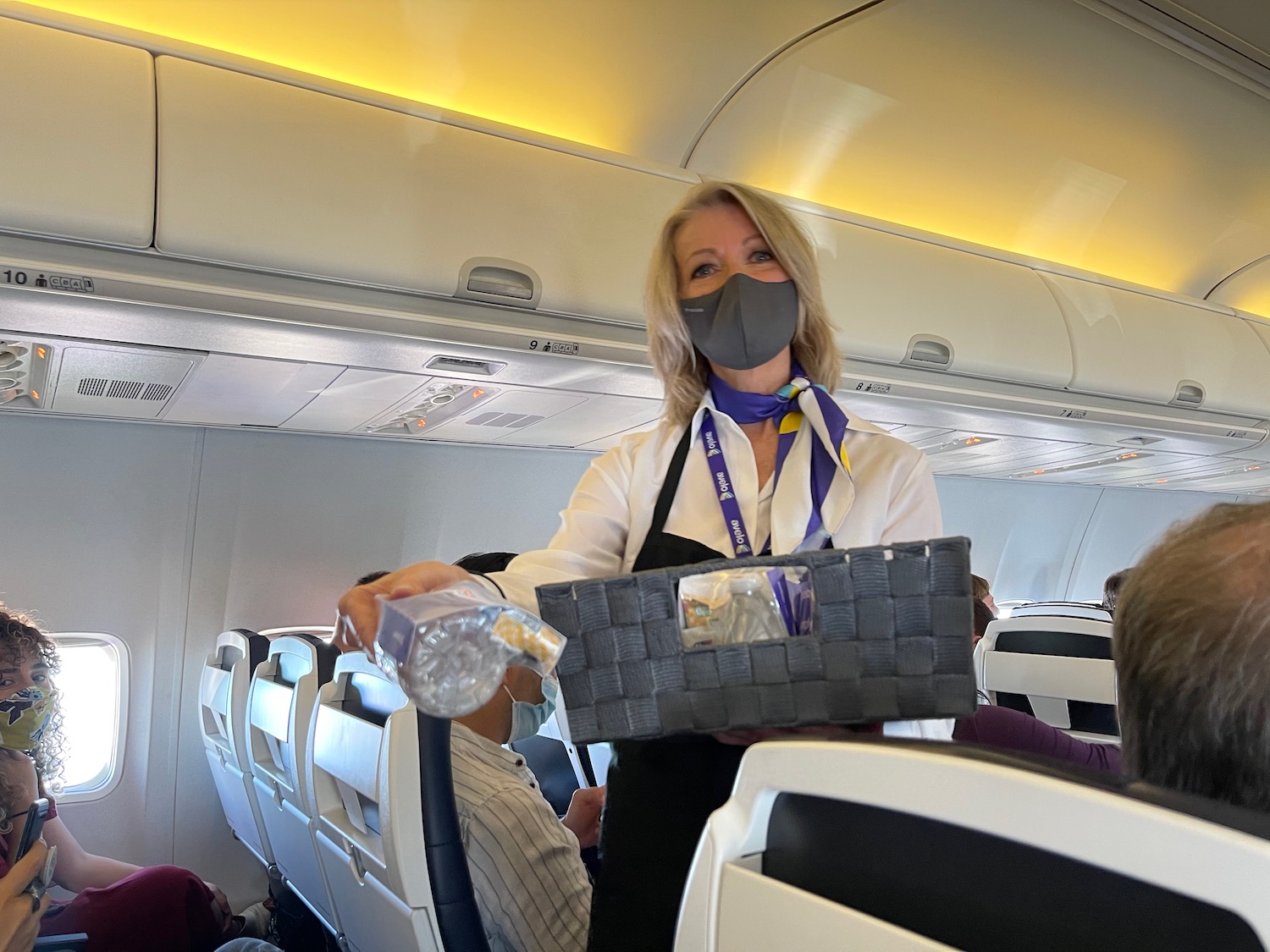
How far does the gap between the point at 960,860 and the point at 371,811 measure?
2697mm

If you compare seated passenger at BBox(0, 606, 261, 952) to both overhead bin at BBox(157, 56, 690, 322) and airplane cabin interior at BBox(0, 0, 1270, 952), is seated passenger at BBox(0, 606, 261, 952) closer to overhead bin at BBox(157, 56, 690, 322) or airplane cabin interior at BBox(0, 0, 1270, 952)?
airplane cabin interior at BBox(0, 0, 1270, 952)

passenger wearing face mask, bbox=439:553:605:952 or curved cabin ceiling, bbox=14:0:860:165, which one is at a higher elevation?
curved cabin ceiling, bbox=14:0:860:165

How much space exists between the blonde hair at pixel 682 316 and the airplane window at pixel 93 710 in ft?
15.6

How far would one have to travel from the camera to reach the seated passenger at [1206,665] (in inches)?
34.3

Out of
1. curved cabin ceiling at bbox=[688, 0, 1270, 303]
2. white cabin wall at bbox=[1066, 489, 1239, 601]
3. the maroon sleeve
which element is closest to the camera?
the maroon sleeve

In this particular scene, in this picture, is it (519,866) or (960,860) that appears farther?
(519,866)

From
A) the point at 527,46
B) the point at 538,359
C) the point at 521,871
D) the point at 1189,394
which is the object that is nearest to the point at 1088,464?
the point at 1189,394

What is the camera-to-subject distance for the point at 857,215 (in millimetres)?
4711

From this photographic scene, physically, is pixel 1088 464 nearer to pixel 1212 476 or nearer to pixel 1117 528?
pixel 1212 476

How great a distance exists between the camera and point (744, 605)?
1.17 metres

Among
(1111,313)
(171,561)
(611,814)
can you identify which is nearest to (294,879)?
(171,561)

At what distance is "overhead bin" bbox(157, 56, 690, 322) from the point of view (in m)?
2.94

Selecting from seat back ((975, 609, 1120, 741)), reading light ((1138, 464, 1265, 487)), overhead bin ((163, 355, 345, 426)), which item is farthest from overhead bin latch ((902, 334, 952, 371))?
reading light ((1138, 464, 1265, 487))

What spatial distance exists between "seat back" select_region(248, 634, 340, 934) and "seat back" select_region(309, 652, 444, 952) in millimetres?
156
